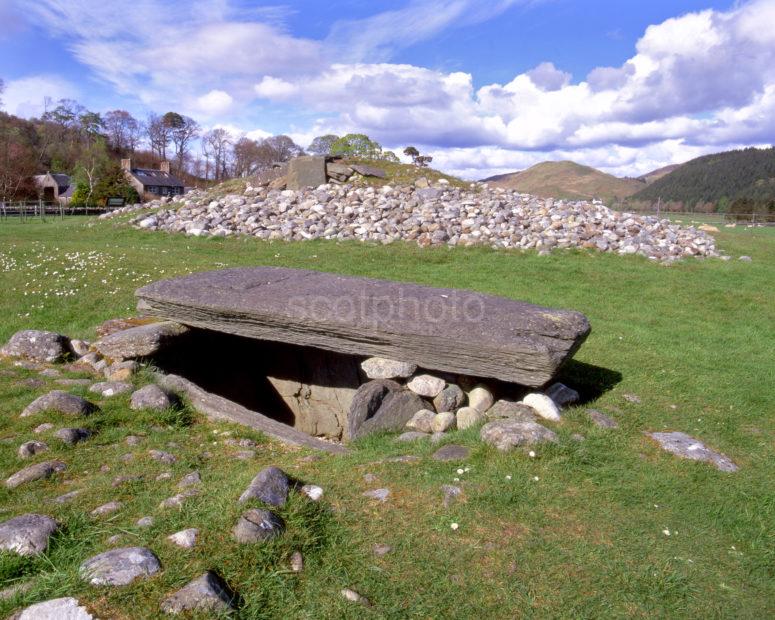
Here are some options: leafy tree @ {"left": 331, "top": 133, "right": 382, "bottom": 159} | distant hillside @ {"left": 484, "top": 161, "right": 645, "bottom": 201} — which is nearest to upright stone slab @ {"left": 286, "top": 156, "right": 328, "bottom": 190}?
leafy tree @ {"left": 331, "top": 133, "right": 382, "bottom": 159}

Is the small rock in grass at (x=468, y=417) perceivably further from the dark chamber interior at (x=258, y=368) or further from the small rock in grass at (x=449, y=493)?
the dark chamber interior at (x=258, y=368)

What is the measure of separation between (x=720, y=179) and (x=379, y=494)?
101 meters

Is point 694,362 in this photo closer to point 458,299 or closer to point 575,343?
point 575,343

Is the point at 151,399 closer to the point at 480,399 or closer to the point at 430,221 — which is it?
the point at 480,399

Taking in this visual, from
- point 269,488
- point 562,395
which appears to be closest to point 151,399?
point 269,488

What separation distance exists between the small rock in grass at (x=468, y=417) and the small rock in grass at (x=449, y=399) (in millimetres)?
191

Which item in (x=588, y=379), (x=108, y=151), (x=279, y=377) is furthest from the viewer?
(x=108, y=151)

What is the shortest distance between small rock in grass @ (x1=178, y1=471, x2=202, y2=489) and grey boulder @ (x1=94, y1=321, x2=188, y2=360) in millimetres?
3142

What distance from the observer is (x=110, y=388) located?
7211mm

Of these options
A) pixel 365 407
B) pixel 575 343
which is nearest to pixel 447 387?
pixel 365 407

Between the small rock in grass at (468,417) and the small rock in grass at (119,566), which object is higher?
the small rock in grass at (119,566)

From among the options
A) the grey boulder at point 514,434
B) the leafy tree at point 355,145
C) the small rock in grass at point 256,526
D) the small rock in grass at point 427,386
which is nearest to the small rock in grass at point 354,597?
the small rock in grass at point 256,526

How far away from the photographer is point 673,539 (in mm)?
4582

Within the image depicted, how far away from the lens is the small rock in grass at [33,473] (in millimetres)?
5070
